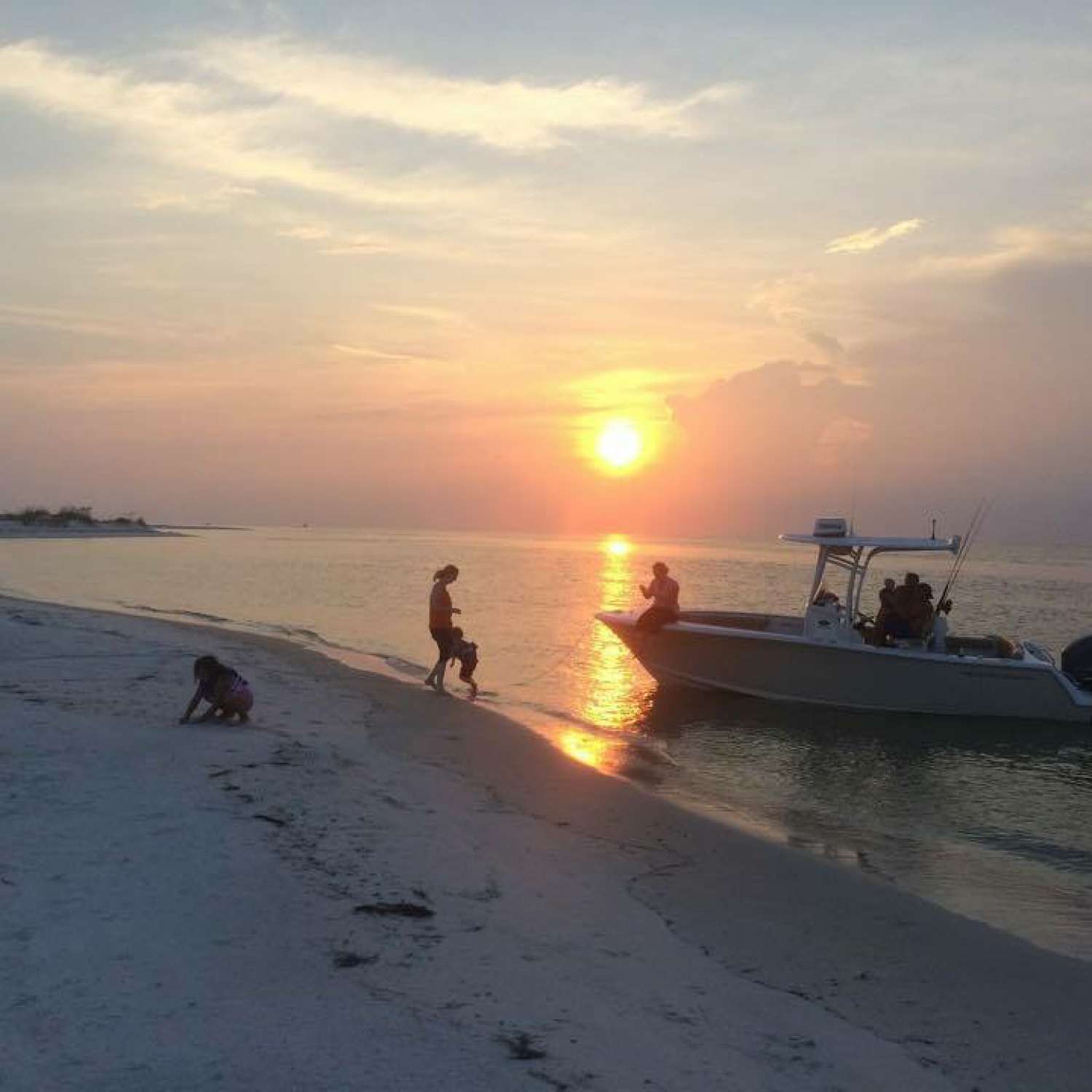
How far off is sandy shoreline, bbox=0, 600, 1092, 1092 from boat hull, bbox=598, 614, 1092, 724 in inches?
332

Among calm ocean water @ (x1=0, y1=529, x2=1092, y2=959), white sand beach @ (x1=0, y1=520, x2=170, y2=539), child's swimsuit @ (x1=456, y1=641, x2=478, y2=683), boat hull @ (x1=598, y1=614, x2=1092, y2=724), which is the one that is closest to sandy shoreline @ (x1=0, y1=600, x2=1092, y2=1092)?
calm ocean water @ (x1=0, y1=529, x2=1092, y2=959)

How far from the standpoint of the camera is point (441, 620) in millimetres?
15516

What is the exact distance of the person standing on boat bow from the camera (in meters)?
18.1

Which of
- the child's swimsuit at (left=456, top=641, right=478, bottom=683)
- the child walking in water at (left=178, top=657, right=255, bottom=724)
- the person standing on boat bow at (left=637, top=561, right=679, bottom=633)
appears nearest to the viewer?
the child walking in water at (left=178, top=657, right=255, bottom=724)

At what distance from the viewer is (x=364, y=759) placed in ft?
32.8

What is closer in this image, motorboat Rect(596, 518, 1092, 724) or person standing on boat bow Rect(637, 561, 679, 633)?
motorboat Rect(596, 518, 1092, 724)

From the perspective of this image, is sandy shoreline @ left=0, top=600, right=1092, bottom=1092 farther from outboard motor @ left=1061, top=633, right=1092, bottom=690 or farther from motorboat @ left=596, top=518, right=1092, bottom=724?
outboard motor @ left=1061, top=633, right=1092, bottom=690

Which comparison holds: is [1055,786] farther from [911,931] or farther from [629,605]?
[629,605]

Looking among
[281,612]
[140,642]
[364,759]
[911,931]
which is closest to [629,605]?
[281,612]

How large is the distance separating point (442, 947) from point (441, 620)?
33.6 ft

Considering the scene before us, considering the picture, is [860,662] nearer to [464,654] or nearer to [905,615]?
[905,615]

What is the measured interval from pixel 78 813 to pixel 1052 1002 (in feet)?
19.4

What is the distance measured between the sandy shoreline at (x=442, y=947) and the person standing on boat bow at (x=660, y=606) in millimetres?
8469

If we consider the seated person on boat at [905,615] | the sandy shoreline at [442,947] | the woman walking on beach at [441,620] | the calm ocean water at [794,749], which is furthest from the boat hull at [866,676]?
the sandy shoreline at [442,947]
